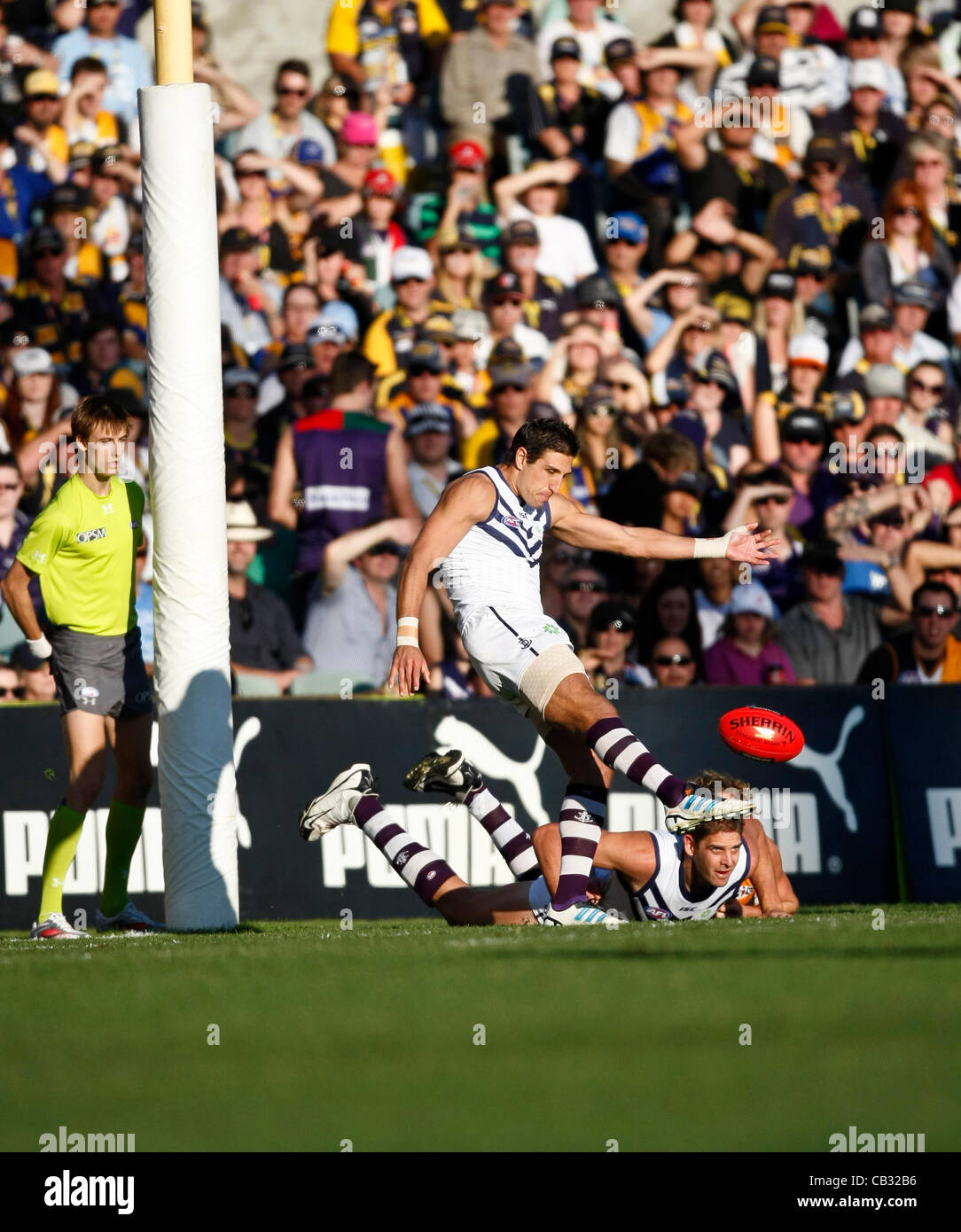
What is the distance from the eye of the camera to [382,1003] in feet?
19.6

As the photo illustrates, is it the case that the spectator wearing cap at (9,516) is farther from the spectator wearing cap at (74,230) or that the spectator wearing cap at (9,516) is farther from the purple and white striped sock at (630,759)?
the purple and white striped sock at (630,759)

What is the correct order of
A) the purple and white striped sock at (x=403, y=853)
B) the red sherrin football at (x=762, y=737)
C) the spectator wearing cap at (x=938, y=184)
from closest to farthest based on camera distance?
the red sherrin football at (x=762, y=737)
the purple and white striped sock at (x=403, y=853)
the spectator wearing cap at (x=938, y=184)

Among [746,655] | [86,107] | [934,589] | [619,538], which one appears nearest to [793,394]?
[934,589]

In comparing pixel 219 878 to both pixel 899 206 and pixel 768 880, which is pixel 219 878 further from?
pixel 899 206

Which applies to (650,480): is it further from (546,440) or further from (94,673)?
(94,673)

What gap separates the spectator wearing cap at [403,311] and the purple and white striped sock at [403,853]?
213 inches

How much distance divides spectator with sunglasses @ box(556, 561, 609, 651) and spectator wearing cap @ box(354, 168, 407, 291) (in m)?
3.76

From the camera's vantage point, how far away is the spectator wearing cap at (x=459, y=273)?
1439 centimetres

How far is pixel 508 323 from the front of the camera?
13.9 m

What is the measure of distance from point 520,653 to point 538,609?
377 millimetres

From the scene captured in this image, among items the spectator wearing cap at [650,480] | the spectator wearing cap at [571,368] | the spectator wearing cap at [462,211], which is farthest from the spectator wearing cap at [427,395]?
the spectator wearing cap at [462,211]

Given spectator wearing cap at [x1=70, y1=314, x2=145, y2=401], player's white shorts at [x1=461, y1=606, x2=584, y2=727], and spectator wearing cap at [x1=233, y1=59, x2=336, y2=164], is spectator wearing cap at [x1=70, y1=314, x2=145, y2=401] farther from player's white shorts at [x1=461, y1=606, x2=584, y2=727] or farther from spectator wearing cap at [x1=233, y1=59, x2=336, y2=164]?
player's white shorts at [x1=461, y1=606, x2=584, y2=727]

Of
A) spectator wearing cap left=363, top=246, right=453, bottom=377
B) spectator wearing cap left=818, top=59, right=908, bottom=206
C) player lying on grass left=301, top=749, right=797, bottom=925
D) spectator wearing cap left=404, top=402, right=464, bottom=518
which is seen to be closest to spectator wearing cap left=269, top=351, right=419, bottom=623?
spectator wearing cap left=404, top=402, right=464, bottom=518

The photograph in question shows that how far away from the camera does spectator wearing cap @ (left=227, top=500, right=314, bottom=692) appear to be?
38.9ft
